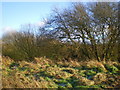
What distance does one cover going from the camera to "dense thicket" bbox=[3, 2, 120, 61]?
509 inches

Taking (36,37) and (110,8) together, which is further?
(36,37)

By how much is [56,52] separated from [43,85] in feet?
32.4

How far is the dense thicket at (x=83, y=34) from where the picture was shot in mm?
12938

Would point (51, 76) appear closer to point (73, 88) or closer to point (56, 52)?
point (73, 88)

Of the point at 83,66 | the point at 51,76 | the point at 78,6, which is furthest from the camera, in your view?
the point at 78,6

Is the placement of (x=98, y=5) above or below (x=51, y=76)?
above

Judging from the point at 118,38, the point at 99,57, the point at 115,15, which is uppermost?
the point at 115,15

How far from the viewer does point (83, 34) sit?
13.9 m

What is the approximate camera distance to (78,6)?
13602 millimetres

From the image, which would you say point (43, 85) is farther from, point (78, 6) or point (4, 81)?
point (78, 6)

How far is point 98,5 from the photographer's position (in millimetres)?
13031

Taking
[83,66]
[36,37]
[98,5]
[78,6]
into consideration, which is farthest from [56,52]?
[83,66]

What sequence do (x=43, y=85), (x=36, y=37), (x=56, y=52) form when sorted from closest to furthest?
(x=43, y=85), (x=56, y=52), (x=36, y=37)

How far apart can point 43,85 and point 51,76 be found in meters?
1.13
